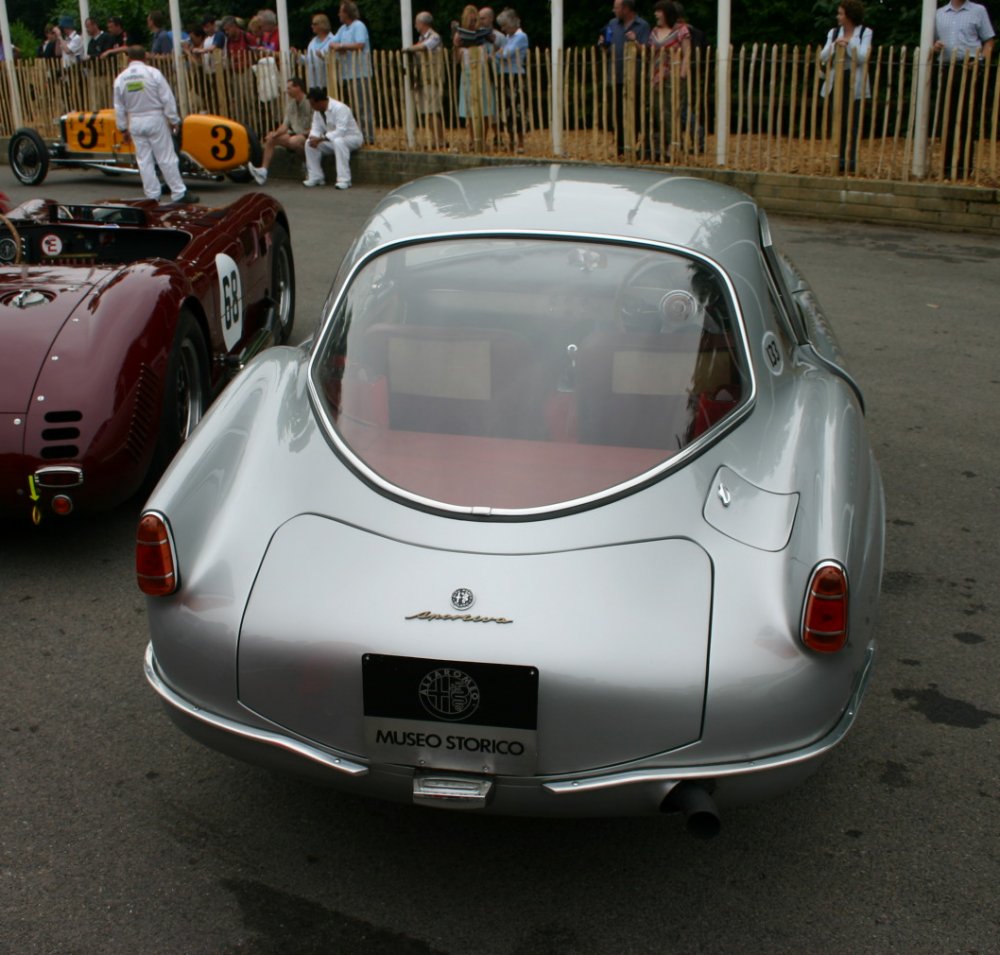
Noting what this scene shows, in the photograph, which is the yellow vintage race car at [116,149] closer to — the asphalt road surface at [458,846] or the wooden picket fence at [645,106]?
the wooden picket fence at [645,106]

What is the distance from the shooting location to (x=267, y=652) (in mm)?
2668

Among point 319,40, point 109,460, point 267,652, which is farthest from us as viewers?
point 319,40

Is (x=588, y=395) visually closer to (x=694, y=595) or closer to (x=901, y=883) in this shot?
(x=694, y=595)

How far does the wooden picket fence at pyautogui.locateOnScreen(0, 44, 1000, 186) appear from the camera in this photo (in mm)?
11578

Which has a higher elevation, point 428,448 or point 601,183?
point 601,183

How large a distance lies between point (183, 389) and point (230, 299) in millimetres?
815

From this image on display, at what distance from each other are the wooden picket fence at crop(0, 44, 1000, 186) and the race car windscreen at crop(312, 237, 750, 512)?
8739mm

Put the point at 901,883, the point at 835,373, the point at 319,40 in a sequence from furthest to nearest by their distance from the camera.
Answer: the point at 319,40, the point at 835,373, the point at 901,883

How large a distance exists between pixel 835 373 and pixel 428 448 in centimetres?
151

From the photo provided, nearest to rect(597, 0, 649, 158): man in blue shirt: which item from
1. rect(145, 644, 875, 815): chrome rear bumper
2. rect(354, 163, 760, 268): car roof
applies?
rect(354, 163, 760, 268): car roof

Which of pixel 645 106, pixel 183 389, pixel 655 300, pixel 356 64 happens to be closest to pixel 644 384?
pixel 655 300

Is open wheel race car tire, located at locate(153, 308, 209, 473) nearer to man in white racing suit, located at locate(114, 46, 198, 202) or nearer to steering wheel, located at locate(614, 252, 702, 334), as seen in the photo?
steering wheel, located at locate(614, 252, 702, 334)

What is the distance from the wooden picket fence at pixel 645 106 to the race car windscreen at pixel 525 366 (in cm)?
874

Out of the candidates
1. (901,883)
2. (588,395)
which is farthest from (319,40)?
(901,883)
